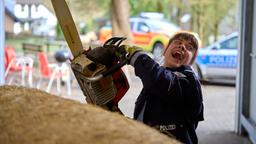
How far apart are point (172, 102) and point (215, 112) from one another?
27.5 ft

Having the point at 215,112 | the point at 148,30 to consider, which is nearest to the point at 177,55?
the point at 215,112

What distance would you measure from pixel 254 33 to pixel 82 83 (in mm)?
5935

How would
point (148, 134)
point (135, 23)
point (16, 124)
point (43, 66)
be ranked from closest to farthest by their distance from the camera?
point (148, 134), point (16, 124), point (43, 66), point (135, 23)

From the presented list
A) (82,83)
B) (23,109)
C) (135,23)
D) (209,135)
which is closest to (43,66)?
(209,135)

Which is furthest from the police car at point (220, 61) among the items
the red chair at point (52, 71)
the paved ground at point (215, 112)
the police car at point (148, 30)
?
the red chair at point (52, 71)

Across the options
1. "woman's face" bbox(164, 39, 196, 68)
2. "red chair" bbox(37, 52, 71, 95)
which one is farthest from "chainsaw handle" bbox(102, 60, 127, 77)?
"red chair" bbox(37, 52, 71, 95)

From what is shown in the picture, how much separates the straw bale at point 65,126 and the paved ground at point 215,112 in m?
4.02

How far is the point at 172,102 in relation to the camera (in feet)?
8.42

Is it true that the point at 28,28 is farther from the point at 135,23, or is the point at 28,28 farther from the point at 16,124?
the point at 16,124

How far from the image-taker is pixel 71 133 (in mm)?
1051

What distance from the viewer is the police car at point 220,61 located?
52.2 ft

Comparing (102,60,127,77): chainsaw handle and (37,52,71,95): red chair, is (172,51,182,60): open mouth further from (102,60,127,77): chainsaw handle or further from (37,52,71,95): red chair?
(37,52,71,95): red chair

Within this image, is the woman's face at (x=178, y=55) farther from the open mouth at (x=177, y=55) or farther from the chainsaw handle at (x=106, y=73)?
the chainsaw handle at (x=106, y=73)

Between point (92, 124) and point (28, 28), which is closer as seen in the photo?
point (92, 124)
